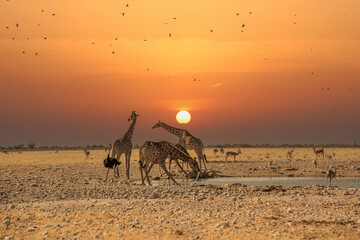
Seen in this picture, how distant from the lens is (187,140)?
30.2 metres

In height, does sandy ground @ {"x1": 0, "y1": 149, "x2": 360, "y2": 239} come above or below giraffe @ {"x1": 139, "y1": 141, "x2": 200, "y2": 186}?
below

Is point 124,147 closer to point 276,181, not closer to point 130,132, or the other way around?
point 130,132

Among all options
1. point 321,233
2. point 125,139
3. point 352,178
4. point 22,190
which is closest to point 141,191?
point 22,190

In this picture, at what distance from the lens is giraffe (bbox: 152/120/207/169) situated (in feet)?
98.2

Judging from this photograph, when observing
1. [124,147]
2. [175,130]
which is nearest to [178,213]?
[124,147]

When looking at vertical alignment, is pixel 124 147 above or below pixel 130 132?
below

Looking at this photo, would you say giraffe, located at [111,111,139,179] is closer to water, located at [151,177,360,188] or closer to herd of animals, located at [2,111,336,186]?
herd of animals, located at [2,111,336,186]

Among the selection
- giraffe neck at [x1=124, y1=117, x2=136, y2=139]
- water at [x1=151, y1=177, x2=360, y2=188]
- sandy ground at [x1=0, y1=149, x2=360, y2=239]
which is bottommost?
sandy ground at [x1=0, y1=149, x2=360, y2=239]

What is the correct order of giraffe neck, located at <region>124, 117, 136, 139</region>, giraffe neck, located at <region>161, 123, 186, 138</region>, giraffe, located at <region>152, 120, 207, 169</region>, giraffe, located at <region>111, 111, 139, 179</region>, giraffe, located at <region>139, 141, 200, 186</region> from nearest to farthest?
giraffe, located at <region>139, 141, 200, 186</region>
giraffe, located at <region>111, 111, 139, 179</region>
giraffe neck, located at <region>124, 117, 136, 139</region>
giraffe, located at <region>152, 120, 207, 169</region>
giraffe neck, located at <region>161, 123, 186, 138</region>

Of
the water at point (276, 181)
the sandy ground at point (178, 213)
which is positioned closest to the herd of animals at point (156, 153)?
the water at point (276, 181)

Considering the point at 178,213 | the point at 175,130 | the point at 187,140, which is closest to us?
the point at 178,213

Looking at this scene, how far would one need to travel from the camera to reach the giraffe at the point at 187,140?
29.9 m

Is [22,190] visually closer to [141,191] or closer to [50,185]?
[50,185]

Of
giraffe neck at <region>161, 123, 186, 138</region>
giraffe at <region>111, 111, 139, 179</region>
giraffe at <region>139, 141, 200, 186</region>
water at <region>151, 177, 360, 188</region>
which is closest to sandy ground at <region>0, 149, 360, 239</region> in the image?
giraffe at <region>139, 141, 200, 186</region>
